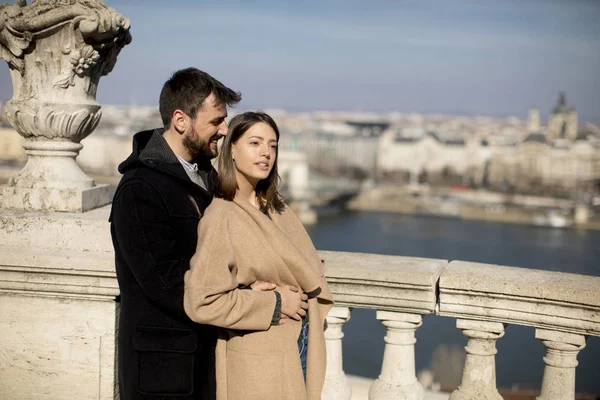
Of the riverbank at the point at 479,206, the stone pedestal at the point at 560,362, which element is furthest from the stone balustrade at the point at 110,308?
the riverbank at the point at 479,206

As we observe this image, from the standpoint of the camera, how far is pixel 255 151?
1178mm

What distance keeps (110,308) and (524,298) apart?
0.74 meters

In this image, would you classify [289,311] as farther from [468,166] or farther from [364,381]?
[468,166]

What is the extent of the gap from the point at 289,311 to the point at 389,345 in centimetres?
40

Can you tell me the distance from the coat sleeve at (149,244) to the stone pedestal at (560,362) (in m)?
0.67

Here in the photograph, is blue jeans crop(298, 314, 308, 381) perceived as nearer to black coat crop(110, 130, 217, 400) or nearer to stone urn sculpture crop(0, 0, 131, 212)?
black coat crop(110, 130, 217, 400)

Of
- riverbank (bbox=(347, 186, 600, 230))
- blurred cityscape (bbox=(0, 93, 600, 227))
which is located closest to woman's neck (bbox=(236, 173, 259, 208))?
blurred cityscape (bbox=(0, 93, 600, 227))

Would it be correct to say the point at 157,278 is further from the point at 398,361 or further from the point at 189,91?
the point at 398,361

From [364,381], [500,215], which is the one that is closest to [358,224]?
[500,215]

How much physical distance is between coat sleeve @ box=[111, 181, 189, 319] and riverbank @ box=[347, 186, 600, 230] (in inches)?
1362

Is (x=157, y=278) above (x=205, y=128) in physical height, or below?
below

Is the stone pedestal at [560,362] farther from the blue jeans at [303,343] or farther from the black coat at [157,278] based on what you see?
the black coat at [157,278]

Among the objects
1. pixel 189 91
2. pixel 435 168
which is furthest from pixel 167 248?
pixel 435 168

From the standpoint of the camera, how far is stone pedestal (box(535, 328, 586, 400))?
1415 mm
